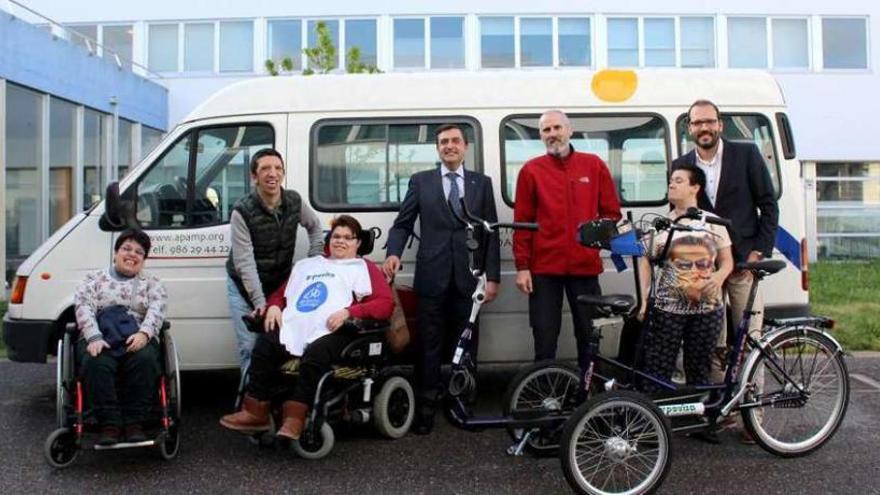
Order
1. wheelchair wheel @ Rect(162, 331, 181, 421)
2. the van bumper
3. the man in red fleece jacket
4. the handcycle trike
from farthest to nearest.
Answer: the van bumper → the man in red fleece jacket → wheelchair wheel @ Rect(162, 331, 181, 421) → the handcycle trike

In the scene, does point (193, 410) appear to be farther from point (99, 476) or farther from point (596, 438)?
point (596, 438)

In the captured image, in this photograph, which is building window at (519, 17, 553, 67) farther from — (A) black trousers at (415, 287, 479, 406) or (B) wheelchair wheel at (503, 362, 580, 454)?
(B) wheelchair wheel at (503, 362, 580, 454)

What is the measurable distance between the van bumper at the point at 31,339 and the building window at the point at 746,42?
16918mm

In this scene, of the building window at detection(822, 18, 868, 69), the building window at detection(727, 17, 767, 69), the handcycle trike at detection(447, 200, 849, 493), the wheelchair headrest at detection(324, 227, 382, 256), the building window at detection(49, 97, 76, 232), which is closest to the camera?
the handcycle trike at detection(447, 200, 849, 493)

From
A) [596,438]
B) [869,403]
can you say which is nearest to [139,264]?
[596,438]

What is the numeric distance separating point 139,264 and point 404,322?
1.69 meters

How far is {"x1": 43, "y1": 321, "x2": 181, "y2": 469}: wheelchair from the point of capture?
447cm

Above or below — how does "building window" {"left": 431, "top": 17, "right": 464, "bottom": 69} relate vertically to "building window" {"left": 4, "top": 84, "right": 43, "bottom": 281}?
above

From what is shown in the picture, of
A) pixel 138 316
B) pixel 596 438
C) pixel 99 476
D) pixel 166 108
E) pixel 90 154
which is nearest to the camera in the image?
pixel 596 438

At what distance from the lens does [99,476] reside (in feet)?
14.8

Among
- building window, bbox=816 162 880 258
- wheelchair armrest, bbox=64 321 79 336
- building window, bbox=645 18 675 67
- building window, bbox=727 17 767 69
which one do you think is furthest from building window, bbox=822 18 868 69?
wheelchair armrest, bbox=64 321 79 336

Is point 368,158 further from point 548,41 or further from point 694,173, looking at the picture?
point 548,41

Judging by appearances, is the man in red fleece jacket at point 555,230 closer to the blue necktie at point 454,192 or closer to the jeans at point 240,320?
the blue necktie at point 454,192

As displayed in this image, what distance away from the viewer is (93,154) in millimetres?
15234
